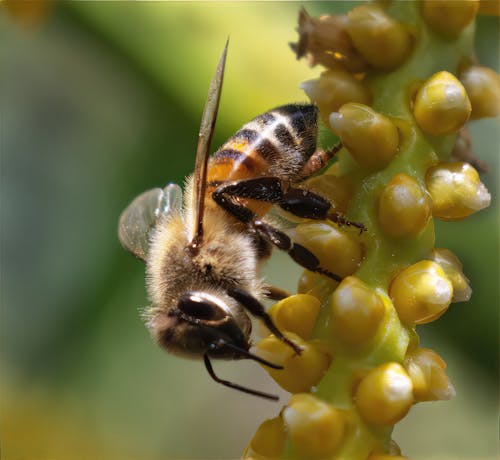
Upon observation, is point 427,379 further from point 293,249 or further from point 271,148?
point 271,148

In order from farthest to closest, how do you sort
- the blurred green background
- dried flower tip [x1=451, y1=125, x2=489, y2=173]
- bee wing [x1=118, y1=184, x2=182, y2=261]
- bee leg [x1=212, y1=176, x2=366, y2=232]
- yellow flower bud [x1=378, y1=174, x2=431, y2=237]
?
the blurred green background → bee wing [x1=118, y1=184, x2=182, y2=261] → bee leg [x1=212, y1=176, x2=366, y2=232] → dried flower tip [x1=451, y1=125, x2=489, y2=173] → yellow flower bud [x1=378, y1=174, x2=431, y2=237]

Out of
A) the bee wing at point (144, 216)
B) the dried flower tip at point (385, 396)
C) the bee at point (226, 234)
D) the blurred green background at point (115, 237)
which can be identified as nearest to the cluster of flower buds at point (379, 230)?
the dried flower tip at point (385, 396)

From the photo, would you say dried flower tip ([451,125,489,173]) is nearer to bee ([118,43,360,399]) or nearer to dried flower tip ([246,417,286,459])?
bee ([118,43,360,399])

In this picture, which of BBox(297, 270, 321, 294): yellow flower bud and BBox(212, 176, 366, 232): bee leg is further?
BBox(212, 176, 366, 232): bee leg

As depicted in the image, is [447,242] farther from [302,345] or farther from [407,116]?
[302,345]

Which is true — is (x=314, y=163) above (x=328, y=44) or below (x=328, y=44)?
below

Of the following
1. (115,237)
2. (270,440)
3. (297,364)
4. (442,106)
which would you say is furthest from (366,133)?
(115,237)

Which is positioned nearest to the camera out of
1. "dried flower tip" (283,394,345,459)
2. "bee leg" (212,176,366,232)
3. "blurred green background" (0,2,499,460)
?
"dried flower tip" (283,394,345,459)

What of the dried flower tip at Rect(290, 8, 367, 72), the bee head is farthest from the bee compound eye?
the dried flower tip at Rect(290, 8, 367, 72)
